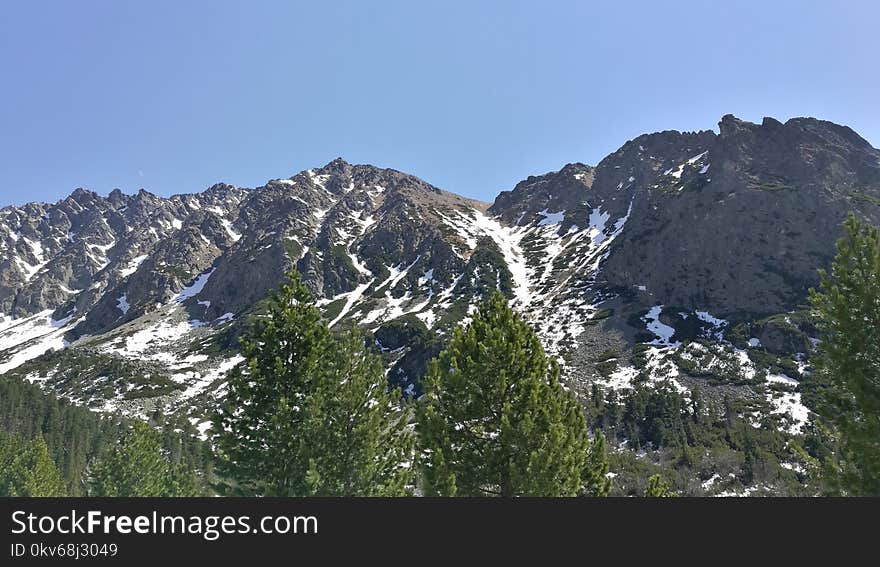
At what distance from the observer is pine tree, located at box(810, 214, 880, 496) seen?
1243cm

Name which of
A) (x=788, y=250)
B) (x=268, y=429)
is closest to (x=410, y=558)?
(x=268, y=429)

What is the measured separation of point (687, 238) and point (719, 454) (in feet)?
417

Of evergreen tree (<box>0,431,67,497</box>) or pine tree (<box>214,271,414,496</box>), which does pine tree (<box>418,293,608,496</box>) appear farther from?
evergreen tree (<box>0,431,67,497</box>)

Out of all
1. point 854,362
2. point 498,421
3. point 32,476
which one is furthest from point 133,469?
point 854,362

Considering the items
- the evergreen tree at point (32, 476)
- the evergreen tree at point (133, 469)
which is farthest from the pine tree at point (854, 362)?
the evergreen tree at point (32, 476)

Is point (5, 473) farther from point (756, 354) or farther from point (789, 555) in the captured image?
point (756, 354)

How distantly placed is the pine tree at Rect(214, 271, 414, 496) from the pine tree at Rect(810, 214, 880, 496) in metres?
14.7

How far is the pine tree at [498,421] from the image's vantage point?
51.5 feet

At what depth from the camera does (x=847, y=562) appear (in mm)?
7402

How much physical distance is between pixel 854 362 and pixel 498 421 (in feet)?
34.0

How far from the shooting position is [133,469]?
39469 mm

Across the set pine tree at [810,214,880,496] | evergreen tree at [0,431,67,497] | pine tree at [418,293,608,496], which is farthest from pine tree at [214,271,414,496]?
evergreen tree at [0,431,67,497]

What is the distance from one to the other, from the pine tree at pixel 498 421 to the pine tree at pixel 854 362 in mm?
7290

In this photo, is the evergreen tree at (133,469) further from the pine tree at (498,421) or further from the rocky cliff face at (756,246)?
the rocky cliff face at (756,246)
